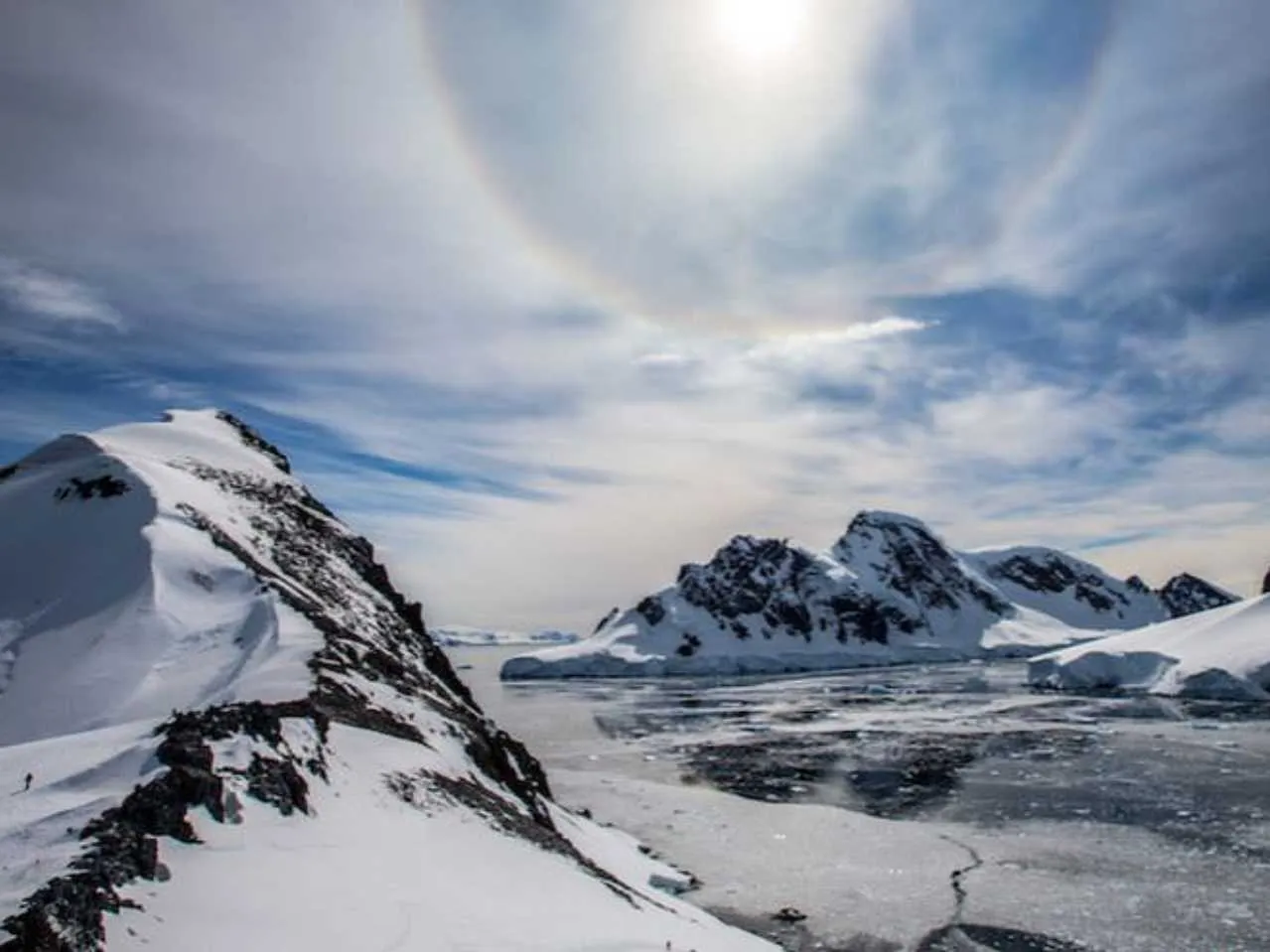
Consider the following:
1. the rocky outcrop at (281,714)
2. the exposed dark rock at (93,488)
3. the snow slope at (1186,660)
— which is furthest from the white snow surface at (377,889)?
the snow slope at (1186,660)

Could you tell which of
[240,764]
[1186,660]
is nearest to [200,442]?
[240,764]

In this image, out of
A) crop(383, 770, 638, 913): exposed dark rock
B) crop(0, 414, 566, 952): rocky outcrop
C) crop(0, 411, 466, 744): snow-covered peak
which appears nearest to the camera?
crop(0, 414, 566, 952): rocky outcrop

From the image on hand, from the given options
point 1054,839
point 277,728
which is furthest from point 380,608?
point 1054,839

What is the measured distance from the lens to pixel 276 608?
1102 inches

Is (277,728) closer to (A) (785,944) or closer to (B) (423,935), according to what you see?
(B) (423,935)

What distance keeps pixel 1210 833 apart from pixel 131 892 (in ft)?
101

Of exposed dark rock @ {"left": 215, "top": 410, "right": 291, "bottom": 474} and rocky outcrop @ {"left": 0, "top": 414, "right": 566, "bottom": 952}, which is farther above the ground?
exposed dark rock @ {"left": 215, "top": 410, "right": 291, "bottom": 474}

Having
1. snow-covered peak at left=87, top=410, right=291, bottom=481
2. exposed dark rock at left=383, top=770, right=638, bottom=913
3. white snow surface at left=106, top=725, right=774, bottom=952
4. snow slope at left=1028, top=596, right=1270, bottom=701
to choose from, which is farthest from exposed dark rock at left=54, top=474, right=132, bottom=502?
snow slope at left=1028, top=596, right=1270, bottom=701

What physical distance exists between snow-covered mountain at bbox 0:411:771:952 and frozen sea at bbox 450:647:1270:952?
3.95 m

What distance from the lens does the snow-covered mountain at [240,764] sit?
11.1 m

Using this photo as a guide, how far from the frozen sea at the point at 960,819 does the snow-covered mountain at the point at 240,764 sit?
13.0ft

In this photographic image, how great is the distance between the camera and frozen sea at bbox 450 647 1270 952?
20.8 metres

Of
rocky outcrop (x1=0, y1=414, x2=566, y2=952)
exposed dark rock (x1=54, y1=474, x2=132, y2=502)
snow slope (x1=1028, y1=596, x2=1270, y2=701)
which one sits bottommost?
snow slope (x1=1028, y1=596, x2=1270, y2=701)

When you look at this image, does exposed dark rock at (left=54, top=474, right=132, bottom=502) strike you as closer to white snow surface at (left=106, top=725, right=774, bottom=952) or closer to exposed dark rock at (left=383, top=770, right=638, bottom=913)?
white snow surface at (left=106, top=725, right=774, bottom=952)
